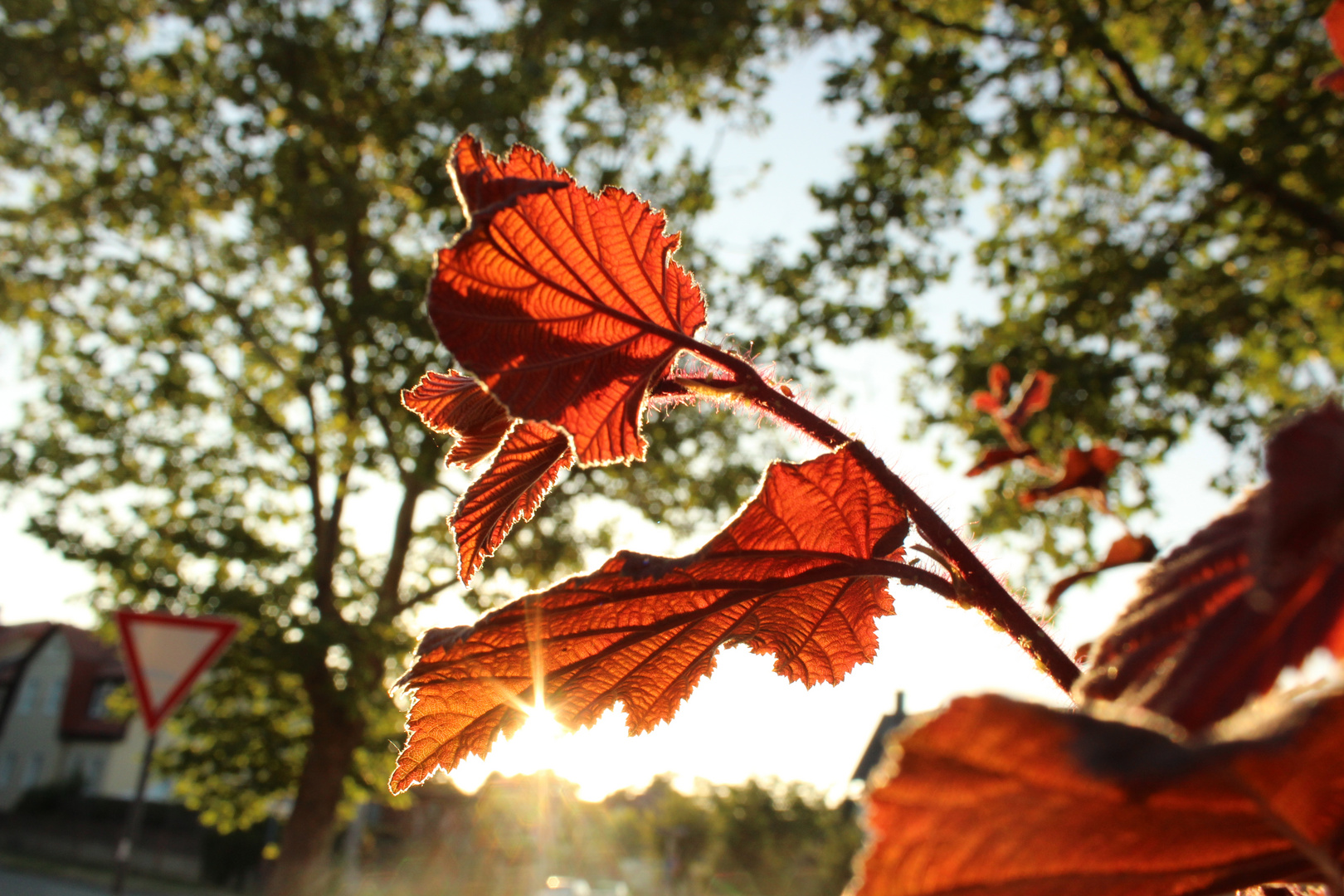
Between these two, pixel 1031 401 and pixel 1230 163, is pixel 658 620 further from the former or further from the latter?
pixel 1230 163

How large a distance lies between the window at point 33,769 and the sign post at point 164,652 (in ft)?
121

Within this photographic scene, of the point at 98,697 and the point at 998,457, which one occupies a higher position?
the point at 98,697

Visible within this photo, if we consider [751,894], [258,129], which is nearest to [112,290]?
[258,129]

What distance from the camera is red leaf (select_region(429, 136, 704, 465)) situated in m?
0.55

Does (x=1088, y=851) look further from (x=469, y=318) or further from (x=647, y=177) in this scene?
(x=647, y=177)

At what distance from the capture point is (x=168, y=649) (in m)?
5.21

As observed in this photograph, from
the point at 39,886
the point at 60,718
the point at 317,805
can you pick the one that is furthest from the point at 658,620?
the point at 60,718

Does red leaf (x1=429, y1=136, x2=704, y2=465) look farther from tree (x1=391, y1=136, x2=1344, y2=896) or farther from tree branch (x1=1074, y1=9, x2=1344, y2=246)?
tree branch (x1=1074, y1=9, x2=1344, y2=246)

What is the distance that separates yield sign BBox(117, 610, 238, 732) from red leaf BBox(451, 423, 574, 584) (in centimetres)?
507

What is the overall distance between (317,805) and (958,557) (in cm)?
1245

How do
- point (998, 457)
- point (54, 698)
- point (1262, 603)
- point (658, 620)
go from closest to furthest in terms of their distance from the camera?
point (1262, 603) < point (658, 620) < point (998, 457) < point (54, 698)

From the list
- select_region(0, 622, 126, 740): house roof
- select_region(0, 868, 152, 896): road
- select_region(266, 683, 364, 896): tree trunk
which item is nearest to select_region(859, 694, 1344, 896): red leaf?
select_region(266, 683, 364, 896): tree trunk

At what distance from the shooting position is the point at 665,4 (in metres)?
9.38

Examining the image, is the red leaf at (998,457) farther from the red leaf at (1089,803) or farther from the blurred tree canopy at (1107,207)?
the blurred tree canopy at (1107,207)
